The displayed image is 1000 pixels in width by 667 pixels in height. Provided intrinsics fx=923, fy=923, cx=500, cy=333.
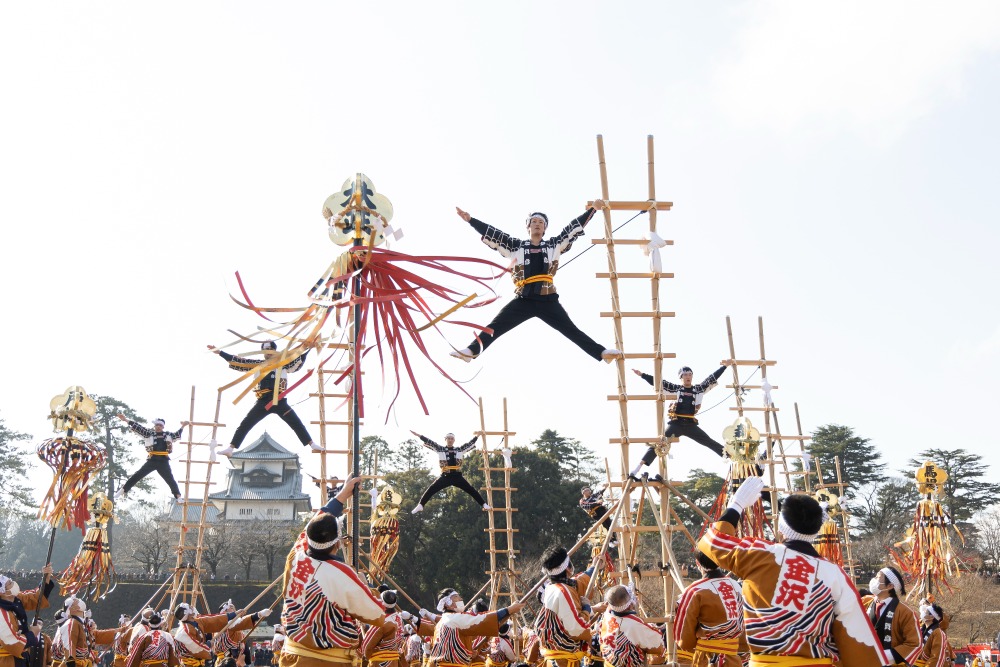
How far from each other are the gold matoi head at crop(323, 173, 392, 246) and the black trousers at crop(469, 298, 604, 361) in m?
2.60

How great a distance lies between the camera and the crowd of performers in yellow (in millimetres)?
3406

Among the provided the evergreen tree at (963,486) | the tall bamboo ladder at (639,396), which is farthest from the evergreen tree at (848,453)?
the tall bamboo ladder at (639,396)

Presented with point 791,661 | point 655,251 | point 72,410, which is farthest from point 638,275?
point 72,410

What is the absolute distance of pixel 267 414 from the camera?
1253cm

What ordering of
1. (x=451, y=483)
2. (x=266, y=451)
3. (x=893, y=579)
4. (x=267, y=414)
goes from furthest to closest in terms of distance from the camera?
(x=266, y=451) → (x=451, y=483) → (x=267, y=414) → (x=893, y=579)

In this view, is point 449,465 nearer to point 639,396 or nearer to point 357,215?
point 639,396

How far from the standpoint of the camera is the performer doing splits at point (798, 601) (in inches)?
132

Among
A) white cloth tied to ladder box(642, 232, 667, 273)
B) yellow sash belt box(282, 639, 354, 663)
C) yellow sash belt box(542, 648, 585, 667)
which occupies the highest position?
white cloth tied to ladder box(642, 232, 667, 273)

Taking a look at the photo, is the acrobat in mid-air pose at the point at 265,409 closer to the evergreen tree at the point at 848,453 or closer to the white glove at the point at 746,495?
the white glove at the point at 746,495

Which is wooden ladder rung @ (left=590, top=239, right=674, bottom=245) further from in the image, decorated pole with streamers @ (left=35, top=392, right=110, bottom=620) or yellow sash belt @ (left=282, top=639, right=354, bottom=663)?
decorated pole with streamers @ (left=35, top=392, right=110, bottom=620)

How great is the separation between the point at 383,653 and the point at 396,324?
316 centimetres

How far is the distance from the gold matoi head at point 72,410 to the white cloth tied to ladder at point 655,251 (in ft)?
21.2

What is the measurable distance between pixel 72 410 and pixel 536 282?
569 cm

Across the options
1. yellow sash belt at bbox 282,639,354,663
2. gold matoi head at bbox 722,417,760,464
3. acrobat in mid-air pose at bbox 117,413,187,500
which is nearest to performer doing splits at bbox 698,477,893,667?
yellow sash belt at bbox 282,639,354,663
